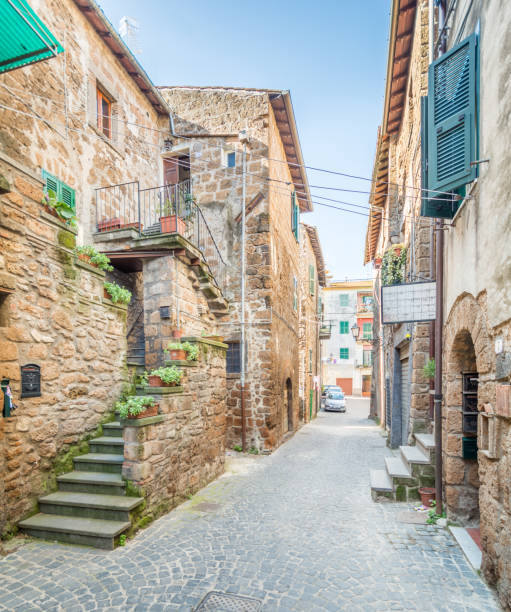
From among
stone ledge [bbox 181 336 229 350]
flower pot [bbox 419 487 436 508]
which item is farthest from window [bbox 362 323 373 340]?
flower pot [bbox 419 487 436 508]

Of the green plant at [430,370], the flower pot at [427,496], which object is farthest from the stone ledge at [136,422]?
the green plant at [430,370]

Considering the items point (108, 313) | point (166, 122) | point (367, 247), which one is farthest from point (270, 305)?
point (367, 247)

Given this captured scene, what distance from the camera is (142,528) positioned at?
4.43 m

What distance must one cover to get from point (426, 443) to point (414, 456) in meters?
0.28

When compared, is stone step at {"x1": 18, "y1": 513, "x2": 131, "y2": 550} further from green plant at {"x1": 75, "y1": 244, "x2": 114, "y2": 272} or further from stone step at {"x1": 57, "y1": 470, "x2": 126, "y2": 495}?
green plant at {"x1": 75, "y1": 244, "x2": 114, "y2": 272}

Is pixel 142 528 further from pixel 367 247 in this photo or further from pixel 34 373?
pixel 367 247

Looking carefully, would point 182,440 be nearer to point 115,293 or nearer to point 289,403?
point 115,293

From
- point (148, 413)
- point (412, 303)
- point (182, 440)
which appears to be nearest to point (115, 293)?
point (148, 413)

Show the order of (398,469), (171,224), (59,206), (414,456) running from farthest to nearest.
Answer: (171,224) < (398,469) < (414,456) < (59,206)

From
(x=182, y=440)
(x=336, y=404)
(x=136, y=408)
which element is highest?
(x=136, y=408)

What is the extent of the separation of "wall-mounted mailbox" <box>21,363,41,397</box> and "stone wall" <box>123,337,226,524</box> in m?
1.06

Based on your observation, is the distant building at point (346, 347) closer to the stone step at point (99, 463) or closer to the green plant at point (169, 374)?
the green plant at point (169, 374)

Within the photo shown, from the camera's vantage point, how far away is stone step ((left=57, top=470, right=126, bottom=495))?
4535mm

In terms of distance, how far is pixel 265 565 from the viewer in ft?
12.2
